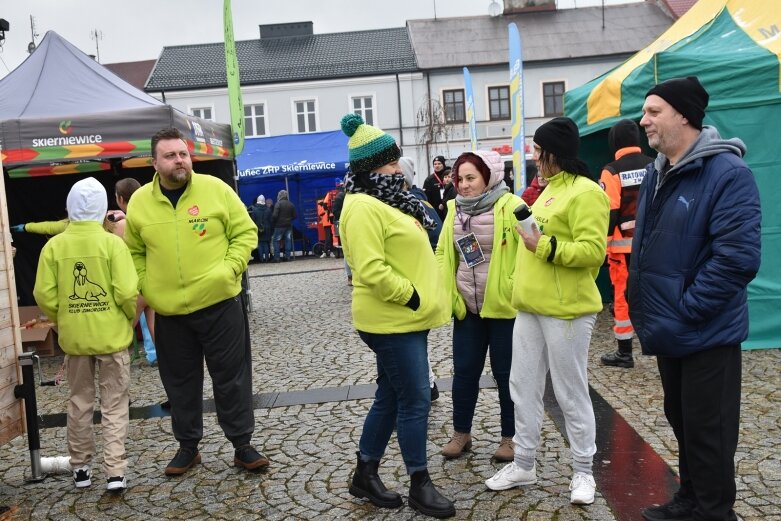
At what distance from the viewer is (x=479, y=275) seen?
4070mm

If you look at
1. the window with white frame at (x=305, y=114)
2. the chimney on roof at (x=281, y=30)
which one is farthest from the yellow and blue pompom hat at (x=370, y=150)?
the chimney on roof at (x=281, y=30)

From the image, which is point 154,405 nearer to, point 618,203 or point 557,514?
point 557,514

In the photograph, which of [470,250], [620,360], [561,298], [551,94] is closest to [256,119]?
[551,94]

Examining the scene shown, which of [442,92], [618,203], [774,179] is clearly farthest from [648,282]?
[442,92]

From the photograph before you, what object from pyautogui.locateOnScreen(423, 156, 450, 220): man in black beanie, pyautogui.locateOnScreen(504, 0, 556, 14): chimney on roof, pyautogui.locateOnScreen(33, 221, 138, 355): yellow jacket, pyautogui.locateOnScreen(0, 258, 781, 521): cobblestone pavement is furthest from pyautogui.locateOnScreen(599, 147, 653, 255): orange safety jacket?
pyautogui.locateOnScreen(504, 0, 556, 14): chimney on roof

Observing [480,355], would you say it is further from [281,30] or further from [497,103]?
[281,30]

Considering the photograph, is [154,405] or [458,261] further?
[154,405]

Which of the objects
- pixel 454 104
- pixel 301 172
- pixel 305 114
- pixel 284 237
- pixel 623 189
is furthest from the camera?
pixel 305 114

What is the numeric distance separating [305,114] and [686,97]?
112ft

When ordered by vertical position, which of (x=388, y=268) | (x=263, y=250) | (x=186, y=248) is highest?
(x=186, y=248)

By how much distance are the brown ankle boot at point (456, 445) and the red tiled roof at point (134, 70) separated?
44.9m

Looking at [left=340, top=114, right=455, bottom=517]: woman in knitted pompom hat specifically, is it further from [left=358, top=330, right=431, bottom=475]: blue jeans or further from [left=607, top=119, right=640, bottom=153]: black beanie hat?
[left=607, top=119, right=640, bottom=153]: black beanie hat

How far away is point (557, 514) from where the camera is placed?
3.45 meters

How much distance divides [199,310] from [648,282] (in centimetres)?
245
